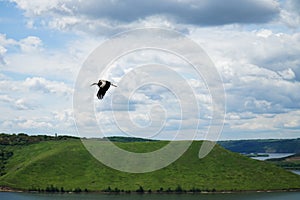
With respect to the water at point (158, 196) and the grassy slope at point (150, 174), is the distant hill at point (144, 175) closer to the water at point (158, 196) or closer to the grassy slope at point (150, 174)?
the grassy slope at point (150, 174)

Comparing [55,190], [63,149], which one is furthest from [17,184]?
[63,149]

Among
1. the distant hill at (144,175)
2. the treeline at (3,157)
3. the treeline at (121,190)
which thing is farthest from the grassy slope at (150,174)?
the treeline at (3,157)

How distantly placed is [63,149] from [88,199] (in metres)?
58.2

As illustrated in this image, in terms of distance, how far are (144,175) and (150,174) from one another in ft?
7.37

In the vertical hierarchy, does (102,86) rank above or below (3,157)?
below

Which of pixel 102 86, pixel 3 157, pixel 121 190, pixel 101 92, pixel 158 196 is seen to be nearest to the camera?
pixel 102 86

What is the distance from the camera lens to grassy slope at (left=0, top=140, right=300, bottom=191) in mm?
148125

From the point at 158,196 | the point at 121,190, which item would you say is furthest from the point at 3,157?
the point at 158,196

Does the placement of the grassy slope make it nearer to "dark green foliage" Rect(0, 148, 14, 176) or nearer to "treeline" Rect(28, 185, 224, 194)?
"treeline" Rect(28, 185, 224, 194)

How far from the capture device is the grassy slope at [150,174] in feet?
486

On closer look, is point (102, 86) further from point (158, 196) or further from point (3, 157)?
point (3, 157)

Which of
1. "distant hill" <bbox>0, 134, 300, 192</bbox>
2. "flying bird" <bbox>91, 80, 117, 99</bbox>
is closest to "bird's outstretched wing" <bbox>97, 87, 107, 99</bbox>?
"flying bird" <bbox>91, 80, 117, 99</bbox>

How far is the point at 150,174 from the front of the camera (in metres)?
157

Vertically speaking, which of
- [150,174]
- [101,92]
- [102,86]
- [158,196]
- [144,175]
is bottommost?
[158,196]
